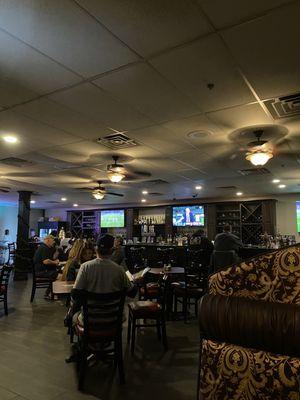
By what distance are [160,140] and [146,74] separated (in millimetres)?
1929

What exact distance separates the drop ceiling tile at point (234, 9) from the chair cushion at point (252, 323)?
1911 mm

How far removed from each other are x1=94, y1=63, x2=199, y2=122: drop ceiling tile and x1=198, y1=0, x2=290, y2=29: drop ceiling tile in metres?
0.80

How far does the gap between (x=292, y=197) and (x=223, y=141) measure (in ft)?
21.9

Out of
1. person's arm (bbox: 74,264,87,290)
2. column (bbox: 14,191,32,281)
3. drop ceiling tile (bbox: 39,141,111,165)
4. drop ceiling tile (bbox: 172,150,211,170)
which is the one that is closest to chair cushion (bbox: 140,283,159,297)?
person's arm (bbox: 74,264,87,290)

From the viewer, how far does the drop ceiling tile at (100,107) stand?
3259mm

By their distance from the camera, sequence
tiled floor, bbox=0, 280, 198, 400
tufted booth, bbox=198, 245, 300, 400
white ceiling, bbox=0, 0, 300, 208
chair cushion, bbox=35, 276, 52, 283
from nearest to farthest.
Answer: tufted booth, bbox=198, 245, 300, 400 < white ceiling, bbox=0, 0, 300, 208 < tiled floor, bbox=0, 280, 198, 400 < chair cushion, bbox=35, 276, 52, 283

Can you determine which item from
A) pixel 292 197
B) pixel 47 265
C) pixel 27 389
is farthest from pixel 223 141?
pixel 292 197

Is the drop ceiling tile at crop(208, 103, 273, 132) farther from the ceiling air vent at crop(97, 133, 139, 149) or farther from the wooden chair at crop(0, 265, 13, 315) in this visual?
the wooden chair at crop(0, 265, 13, 315)

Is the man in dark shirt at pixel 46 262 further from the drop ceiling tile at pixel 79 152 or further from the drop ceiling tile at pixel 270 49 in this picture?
the drop ceiling tile at pixel 270 49

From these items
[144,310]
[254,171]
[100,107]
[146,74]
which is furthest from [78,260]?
[254,171]

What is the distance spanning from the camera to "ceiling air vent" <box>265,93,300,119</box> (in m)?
3.32

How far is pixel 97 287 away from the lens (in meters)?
3.04

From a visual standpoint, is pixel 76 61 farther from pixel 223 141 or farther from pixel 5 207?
pixel 5 207


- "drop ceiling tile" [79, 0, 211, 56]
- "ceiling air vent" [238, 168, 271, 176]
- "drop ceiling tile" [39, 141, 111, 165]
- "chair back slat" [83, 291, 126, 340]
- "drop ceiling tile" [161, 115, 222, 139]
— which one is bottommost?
"chair back slat" [83, 291, 126, 340]
